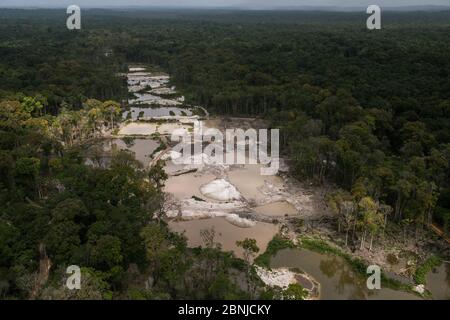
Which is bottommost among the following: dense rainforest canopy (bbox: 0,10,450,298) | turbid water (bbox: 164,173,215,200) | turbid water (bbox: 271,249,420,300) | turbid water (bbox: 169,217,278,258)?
turbid water (bbox: 271,249,420,300)

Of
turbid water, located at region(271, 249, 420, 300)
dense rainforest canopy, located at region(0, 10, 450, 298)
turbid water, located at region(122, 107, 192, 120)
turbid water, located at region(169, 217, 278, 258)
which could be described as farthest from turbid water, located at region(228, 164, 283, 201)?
turbid water, located at region(122, 107, 192, 120)

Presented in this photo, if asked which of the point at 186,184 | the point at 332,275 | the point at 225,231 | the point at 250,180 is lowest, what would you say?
the point at 332,275

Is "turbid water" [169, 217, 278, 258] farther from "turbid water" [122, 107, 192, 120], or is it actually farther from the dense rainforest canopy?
"turbid water" [122, 107, 192, 120]

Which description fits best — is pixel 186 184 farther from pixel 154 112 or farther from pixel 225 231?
pixel 154 112

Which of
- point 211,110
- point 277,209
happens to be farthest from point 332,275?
point 211,110

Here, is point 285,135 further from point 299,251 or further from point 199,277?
point 199,277

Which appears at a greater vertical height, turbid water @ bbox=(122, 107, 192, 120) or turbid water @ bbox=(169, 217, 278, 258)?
turbid water @ bbox=(122, 107, 192, 120)

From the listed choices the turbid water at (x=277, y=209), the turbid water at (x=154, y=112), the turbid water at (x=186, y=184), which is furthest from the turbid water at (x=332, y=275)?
the turbid water at (x=154, y=112)
